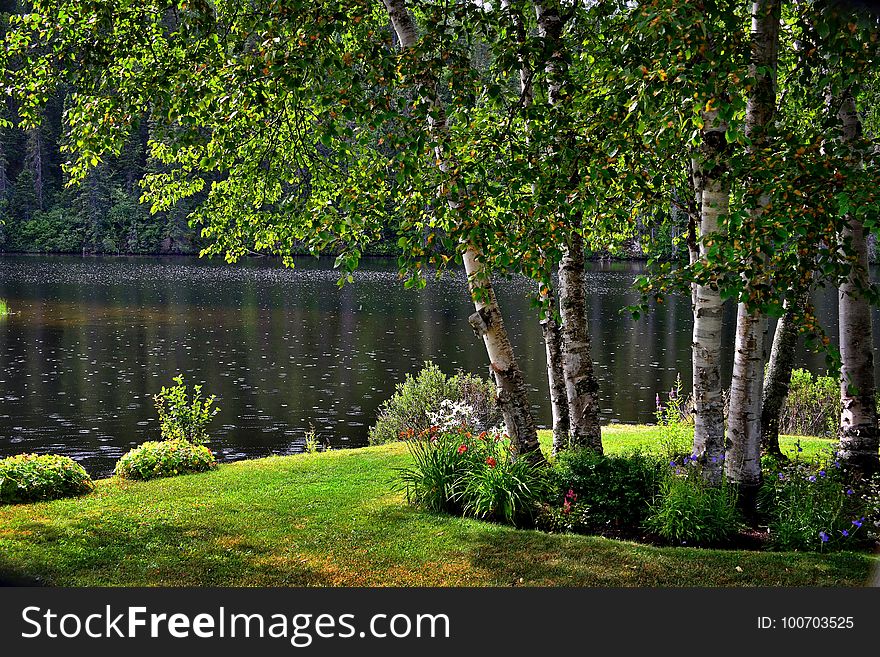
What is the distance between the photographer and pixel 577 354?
8.79 m

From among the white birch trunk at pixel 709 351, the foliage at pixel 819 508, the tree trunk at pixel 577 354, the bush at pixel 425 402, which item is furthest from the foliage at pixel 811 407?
the white birch trunk at pixel 709 351

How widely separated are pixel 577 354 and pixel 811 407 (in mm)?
10373

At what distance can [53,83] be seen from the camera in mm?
7609

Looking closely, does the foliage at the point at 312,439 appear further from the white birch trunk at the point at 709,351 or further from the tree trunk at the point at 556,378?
the white birch trunk at the point at 709,351

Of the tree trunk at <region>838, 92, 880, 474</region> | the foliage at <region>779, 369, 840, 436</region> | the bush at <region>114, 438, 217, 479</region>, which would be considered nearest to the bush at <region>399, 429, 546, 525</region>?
the tree trunk at <region>838, 92, 880, 474</region>

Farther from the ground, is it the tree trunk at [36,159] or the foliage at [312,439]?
the tree trunk at [36,159]

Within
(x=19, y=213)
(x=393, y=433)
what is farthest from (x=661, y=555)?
(x=19, y=213)

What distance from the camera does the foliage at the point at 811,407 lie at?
1641cm

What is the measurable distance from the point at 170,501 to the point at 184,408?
5754mm

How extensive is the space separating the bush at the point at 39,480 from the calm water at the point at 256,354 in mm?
7156

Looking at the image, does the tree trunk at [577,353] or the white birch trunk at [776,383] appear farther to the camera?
the white birch trunk at [776,383]

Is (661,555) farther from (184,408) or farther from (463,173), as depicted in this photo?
(184,408)

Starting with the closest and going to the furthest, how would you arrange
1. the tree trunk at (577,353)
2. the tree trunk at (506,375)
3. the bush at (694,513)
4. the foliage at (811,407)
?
the bush at (694,513) → the tree trunk at (506,375) → the tree trunk at (577,353) → the foliage at (811,407)

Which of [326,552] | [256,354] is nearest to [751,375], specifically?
[326,552]
